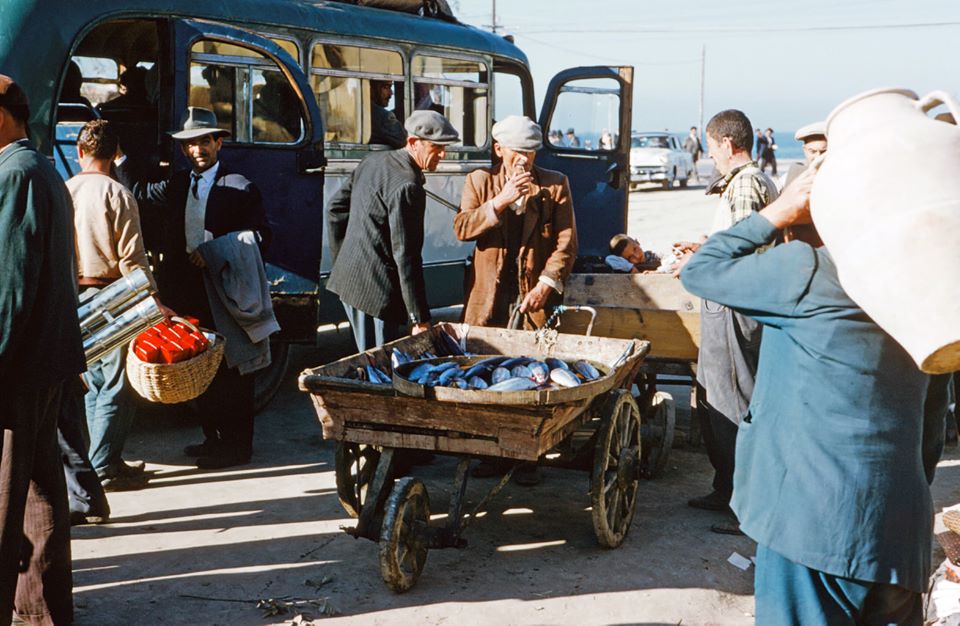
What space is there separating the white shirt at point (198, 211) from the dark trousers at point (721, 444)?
3.12 meters

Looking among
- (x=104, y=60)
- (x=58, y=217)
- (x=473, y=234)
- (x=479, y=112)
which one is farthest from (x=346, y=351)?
(x=58, y=217)

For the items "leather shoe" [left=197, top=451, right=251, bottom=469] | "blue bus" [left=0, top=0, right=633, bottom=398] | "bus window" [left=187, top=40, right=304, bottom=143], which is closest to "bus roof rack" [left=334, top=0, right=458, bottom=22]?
"blue bus" [left=0, top=0, right=633, bottom=398]

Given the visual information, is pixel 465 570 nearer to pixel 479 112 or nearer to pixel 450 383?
pixel 450 383

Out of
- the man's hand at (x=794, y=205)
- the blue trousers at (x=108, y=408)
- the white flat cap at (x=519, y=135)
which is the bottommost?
the blue trousers at (x=108, y=408)

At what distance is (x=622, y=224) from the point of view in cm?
1050

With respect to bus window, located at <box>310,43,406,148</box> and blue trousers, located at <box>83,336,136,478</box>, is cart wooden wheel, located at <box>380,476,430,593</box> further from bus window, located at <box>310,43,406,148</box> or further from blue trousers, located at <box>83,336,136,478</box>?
bus window, located at <box>310,43,406,148</box>

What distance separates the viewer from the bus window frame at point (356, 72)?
7688 millimetres

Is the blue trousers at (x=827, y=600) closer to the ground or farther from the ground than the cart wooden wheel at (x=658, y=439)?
farther from the ground

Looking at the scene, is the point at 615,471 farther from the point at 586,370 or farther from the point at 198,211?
the point at 198,211

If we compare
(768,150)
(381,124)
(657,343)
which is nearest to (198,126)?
(381,124)

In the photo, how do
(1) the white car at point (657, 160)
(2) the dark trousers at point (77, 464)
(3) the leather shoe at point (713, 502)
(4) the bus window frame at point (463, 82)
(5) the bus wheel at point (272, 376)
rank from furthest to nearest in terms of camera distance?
(1) the white car at point (657, 160) < (4) the bus window frame at point (463, 82) < (5) the bus wheel at point (272, 376) < (3) the leather shoe at point (713, 502) < (2) the dark trousers at point (77, 464)

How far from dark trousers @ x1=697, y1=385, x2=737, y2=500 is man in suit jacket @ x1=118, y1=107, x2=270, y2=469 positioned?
9.14 ft

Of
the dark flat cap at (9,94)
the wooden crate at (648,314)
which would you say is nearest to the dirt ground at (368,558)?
the wooden crate at (648,314)

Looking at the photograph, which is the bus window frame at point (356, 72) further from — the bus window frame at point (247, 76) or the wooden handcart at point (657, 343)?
the wooden handcart at point (657, 343)
